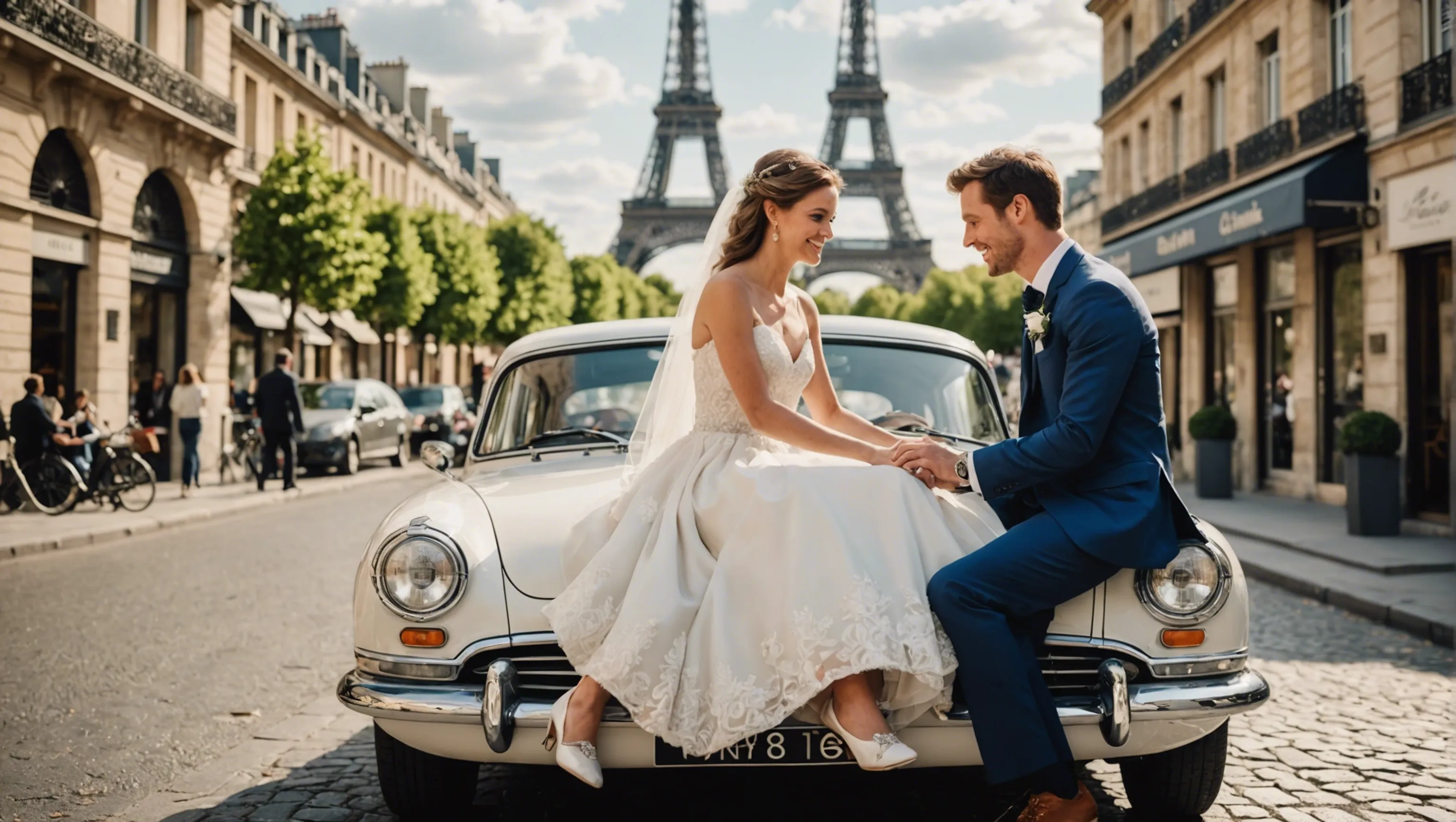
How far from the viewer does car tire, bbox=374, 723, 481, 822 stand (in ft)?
11.3

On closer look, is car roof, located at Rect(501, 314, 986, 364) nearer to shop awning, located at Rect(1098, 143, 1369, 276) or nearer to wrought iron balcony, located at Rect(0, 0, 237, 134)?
shop awning, located at Rect(1098, 143, 1369, 276)

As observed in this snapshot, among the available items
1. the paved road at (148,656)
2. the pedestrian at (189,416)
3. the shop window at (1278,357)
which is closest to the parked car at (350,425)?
the pedestrian at (189,416)

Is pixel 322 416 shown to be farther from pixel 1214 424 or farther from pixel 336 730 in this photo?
pixel 336 730

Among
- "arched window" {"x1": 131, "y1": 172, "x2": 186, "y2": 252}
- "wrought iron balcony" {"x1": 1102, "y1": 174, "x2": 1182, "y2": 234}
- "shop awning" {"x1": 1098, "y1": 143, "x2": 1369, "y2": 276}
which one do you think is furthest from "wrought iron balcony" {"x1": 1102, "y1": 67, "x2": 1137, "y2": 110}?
"arched window" {"x1": 131, "y1": 172, "x2": 186, "y2": 252}

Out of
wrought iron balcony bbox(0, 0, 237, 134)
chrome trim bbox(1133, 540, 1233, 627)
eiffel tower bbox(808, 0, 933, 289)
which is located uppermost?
eiffel tower bbox(808, 0, 933, 289)

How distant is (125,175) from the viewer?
20422mm

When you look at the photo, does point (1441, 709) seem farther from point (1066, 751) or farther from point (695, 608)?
point (695, 608)

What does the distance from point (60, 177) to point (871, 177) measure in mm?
56507

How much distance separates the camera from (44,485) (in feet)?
45.0

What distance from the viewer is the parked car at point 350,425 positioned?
20.2 meters

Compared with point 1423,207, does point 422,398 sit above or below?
below

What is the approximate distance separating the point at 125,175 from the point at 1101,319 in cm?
2075

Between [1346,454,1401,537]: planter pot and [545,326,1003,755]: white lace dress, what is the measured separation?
9674mm

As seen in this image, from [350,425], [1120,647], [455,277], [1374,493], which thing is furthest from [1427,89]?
[455,277]
